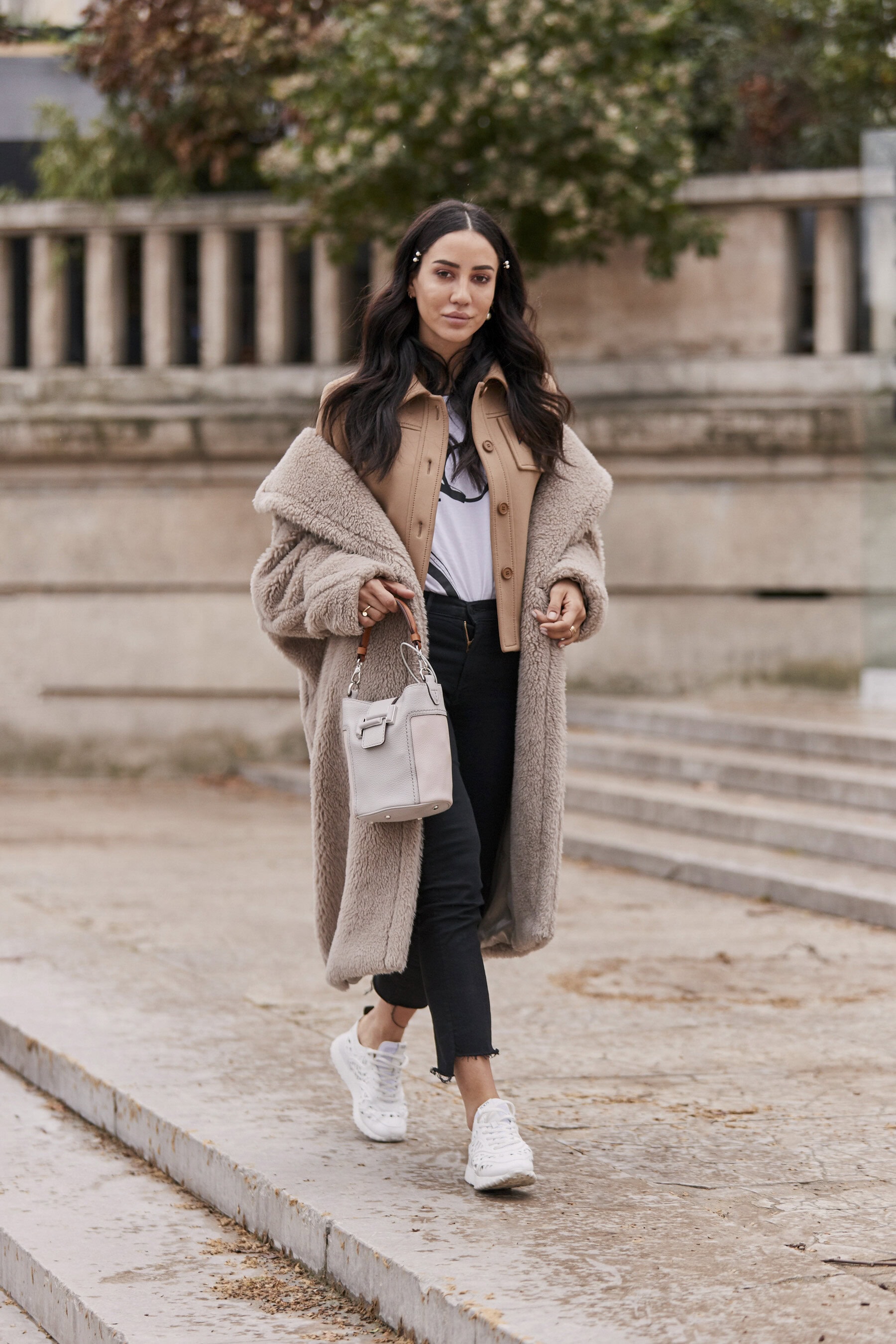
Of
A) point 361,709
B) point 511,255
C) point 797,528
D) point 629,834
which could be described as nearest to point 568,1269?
point 361,709

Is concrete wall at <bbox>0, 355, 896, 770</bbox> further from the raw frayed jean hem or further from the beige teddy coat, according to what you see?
the raw frayed jean hem

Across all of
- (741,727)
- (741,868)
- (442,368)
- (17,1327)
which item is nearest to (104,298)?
(741,727)

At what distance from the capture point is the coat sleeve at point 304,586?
3434 mm

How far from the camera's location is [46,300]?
10477 mm

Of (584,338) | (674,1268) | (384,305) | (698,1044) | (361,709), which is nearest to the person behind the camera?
(674,1268)

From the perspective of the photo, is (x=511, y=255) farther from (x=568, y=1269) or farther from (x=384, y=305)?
(x=568, y=1269)

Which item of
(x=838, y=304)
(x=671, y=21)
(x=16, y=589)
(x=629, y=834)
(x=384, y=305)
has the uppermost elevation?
(x=671, y=21)

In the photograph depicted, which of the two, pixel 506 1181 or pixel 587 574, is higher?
pixel 587 574

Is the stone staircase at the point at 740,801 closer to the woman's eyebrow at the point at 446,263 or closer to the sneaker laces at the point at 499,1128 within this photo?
the sneaker laces at the point at 499,1128

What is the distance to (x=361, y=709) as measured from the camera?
343 cm

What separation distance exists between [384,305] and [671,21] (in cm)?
621

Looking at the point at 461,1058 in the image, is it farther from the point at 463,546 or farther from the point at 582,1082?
the point at 463,546

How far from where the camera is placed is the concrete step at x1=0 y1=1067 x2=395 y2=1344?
2.96 metres

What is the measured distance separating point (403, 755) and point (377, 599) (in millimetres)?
309
